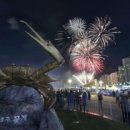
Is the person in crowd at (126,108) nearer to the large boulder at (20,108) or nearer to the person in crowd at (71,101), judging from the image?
the large boulder at (20,108)

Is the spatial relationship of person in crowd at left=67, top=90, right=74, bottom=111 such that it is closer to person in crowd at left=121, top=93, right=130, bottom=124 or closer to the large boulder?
person in crowd at left=121, top=93, right=130, bottom=124

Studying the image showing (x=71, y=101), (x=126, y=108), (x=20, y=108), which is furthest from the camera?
(x=71, y=101)

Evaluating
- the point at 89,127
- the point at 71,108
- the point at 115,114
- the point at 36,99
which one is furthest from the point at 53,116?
the point at 71,108

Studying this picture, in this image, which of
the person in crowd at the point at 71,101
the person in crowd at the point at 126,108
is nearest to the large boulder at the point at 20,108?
the person in crowd at the point at 126,108

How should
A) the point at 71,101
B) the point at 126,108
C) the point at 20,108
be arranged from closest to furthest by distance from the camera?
the point at 20,108
the point at 126,108
the point at 71,101

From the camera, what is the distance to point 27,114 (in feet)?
34.0

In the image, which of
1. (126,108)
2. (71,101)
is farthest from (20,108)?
(71,101)

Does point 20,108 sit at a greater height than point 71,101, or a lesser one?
lesser

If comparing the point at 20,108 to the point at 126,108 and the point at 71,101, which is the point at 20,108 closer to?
the point at 126,108

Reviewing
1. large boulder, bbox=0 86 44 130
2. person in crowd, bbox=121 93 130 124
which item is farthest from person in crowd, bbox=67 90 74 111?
large boulder, bbox=0 86 44 130

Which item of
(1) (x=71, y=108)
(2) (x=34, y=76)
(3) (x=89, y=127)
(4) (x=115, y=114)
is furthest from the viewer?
(1) (x=71, y=108)

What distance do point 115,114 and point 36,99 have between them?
40.5 feet

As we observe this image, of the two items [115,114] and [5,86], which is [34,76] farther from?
[115,114]

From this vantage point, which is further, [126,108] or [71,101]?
[71,101]
